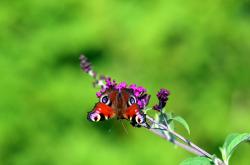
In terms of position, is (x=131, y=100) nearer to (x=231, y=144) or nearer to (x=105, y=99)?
(x=105, y=99)

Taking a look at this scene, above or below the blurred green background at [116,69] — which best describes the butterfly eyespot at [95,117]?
below

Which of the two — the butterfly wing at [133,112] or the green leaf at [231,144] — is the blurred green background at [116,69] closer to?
the green leaf at [231,144]

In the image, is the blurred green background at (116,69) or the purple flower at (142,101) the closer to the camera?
the purple flower at (142,101)

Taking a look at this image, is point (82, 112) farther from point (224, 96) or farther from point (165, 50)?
point (224, 96)

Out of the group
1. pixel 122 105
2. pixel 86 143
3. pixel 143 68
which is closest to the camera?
pixel 122 105

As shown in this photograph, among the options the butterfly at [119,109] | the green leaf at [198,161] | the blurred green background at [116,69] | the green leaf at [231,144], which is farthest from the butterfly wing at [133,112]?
the blurred green background at [116,69]

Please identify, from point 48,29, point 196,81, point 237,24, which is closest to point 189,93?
point 196,81

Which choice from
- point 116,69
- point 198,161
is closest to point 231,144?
point 198,161
